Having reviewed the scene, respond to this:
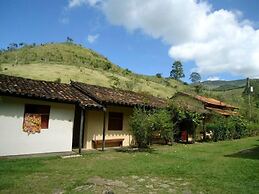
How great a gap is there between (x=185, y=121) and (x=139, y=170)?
13656 millimetres

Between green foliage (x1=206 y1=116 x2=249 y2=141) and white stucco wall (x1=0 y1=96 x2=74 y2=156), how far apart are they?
14673 millimetres

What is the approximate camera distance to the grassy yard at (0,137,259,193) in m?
9.05

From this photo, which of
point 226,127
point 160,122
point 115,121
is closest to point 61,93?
point 115,121

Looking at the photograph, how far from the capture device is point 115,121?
836 inches

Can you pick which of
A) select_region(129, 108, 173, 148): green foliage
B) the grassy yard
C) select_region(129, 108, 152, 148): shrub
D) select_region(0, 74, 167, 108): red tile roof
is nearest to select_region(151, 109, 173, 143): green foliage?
select_region(129, 108, 173, 148): green foliage

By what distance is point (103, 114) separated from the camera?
20266 mm

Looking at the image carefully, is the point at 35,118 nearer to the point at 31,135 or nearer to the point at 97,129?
the point at 31,135

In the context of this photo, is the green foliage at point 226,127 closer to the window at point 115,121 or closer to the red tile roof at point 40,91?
the window at point 115,121

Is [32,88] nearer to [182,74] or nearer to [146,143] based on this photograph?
[146,143]

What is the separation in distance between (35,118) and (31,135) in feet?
2.88

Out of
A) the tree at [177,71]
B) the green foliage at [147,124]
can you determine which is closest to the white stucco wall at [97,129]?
the green foliage at [147,124]

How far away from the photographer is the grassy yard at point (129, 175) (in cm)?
905

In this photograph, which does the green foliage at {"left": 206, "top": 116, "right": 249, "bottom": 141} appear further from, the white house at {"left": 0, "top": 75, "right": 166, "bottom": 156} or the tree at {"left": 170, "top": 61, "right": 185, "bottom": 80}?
the tree at {"left": 170, "top": 61, "right": 185, "bottom": 80}

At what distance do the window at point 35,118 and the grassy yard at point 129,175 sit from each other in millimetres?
2347
